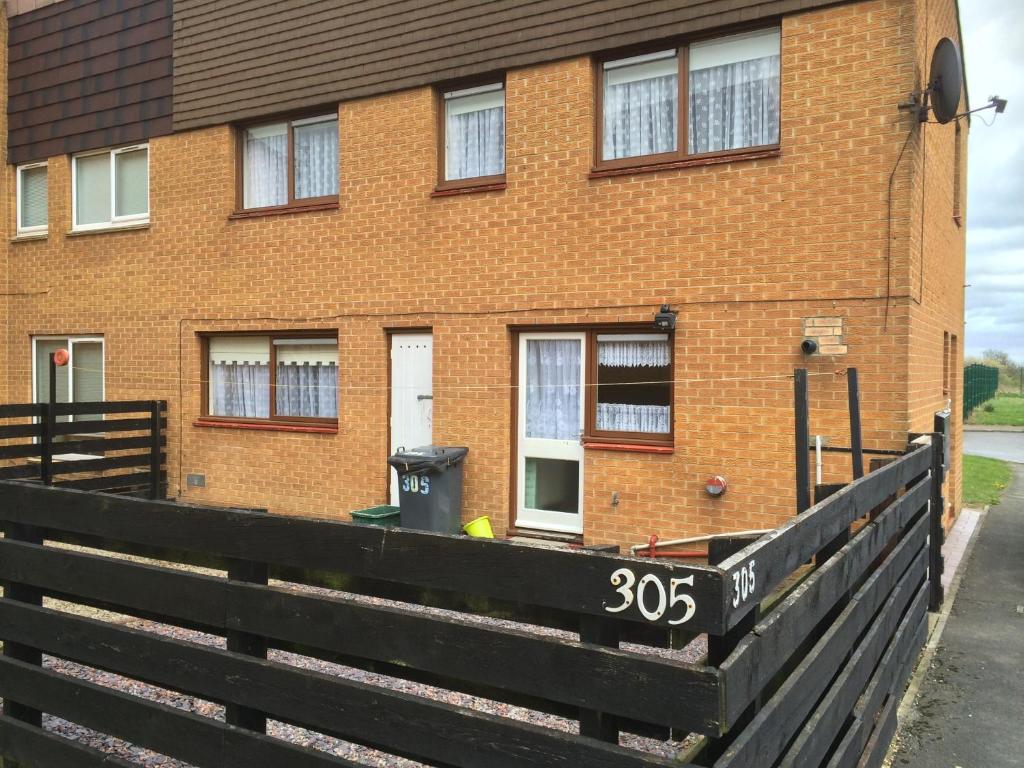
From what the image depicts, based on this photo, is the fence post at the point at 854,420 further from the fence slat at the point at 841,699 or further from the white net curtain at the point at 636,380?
the white net curtain at the point at 636,380

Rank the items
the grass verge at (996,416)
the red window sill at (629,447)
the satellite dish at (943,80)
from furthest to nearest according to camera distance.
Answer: the grass verge at (996,416) < the red window sill at (629,447) < the satellite dish at (943,80)

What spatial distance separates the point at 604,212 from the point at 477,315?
164cm

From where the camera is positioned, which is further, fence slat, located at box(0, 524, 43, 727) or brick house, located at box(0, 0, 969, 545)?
brick house, located at box(0, 0, 969, 545)

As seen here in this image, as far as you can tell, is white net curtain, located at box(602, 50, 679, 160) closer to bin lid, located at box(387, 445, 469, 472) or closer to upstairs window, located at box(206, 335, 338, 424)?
bin lid, located at box(387, 445, 469, 472)

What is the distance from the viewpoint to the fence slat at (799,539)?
1.96m

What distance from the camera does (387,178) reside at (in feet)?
28.0

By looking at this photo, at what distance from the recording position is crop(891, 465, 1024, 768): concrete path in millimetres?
3855

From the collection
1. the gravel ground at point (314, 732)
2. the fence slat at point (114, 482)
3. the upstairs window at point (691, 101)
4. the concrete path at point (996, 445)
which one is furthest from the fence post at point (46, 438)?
the concrete path at point (996, 445)

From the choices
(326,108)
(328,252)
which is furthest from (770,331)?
(326,108)

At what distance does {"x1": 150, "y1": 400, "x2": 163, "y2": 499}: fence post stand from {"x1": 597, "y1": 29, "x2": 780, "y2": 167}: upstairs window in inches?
252

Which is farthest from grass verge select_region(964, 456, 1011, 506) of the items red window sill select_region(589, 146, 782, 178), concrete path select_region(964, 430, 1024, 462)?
red window sill select_region(589, 146, 782, 178)

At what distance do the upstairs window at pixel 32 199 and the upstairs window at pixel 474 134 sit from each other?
706cm

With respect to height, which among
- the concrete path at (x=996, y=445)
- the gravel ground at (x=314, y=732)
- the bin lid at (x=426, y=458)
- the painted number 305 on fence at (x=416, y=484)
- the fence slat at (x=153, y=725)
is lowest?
the concrete path at (x=996, y=445)

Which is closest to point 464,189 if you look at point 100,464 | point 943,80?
point 943,80
